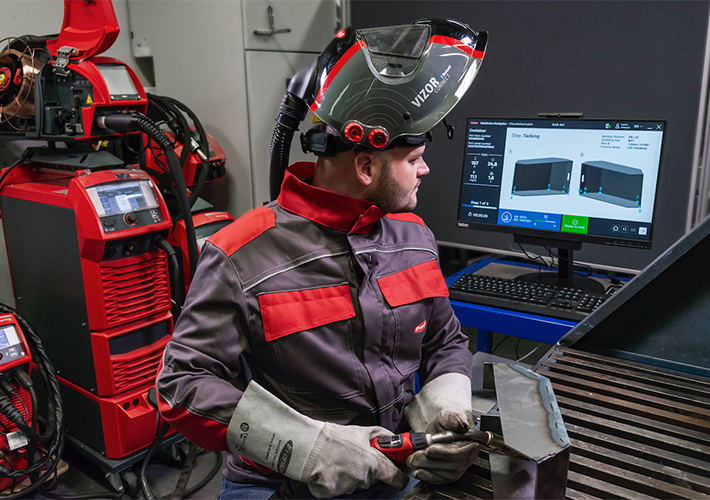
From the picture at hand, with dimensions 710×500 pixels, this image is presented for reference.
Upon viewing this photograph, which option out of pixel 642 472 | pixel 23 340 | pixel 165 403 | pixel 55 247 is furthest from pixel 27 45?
pixel 642 472

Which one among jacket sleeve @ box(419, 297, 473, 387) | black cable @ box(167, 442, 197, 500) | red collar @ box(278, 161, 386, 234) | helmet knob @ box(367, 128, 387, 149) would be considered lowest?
black cable @ box(167, 442, 197, 500)

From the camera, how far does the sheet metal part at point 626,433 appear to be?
2.21 ft

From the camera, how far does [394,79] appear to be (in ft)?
3.28

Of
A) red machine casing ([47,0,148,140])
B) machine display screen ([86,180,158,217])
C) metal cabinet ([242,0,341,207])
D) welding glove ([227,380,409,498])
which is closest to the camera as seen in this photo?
welding glove ([227,380,409,498])

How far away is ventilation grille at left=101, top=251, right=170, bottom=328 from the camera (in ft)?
6.10

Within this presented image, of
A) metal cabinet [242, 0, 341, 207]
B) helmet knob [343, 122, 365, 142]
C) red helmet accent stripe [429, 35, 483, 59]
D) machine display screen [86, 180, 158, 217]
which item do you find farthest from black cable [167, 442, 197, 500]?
red helmet accent stripe [429, 35, 483, 59]

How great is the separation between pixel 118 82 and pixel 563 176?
1.63 m

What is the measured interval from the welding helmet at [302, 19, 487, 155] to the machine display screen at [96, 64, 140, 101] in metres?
1.20

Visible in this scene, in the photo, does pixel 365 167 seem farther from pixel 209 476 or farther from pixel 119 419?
pixel 209 476

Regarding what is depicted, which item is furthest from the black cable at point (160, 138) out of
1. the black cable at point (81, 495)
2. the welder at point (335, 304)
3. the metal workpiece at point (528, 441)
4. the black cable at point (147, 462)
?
the metal workpiece at point (528, 441)

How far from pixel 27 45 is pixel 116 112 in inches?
18.1

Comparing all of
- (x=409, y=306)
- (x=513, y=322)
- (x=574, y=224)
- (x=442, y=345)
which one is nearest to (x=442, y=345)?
(x=442, y=345)

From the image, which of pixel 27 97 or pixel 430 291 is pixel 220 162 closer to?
pixel 27 97

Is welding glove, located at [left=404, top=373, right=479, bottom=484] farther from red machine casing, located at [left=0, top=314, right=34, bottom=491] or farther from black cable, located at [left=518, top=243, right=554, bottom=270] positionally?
red machine casing, located at [left=0, top=314, right=34, bottom=491]
